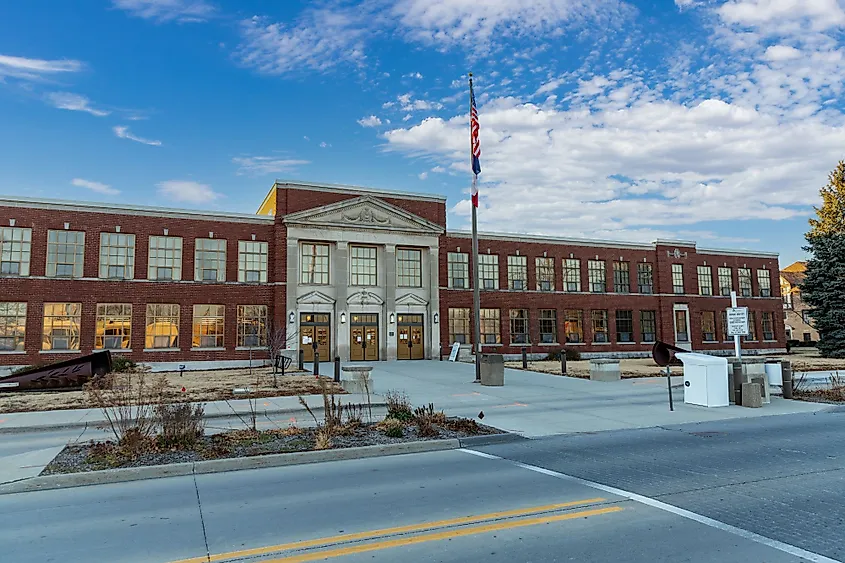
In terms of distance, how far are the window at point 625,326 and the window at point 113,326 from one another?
110ft

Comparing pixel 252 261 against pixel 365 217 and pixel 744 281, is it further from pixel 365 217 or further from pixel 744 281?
pixel 744 281

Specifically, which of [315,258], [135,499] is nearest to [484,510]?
[135,499]

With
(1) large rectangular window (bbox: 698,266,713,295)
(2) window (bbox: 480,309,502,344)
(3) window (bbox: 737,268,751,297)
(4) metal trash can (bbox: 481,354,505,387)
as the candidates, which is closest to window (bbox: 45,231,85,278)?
(4) metal trash can (bbox: 481,354,505,387)

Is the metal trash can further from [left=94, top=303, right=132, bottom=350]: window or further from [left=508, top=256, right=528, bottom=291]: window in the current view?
[left=508, top=256, right=528, bottom=291]: window

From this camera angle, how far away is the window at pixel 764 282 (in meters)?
53.1

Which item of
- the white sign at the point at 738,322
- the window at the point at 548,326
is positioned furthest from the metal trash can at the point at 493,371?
the window at the point at 548,326

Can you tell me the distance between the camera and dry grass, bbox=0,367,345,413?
17.1m

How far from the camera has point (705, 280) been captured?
50188mm

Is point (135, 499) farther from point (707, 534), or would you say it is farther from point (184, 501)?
point (707, 534)

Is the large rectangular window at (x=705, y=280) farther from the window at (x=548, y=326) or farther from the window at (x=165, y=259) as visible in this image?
the window at (x=165, y=259)

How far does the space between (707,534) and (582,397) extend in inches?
517

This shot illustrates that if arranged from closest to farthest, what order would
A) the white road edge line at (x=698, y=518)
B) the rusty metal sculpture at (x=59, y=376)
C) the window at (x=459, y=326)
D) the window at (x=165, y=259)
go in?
1. the white road edge line at (x=698, y=518)
2. the rusty metal sculpture at (x=59, y=376)
3. the window at (x=165, y=259)
4. the window at (x=459, y=326)

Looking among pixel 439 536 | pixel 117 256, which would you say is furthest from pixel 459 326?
pixel 439 536

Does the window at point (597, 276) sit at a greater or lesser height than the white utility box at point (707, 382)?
greater
